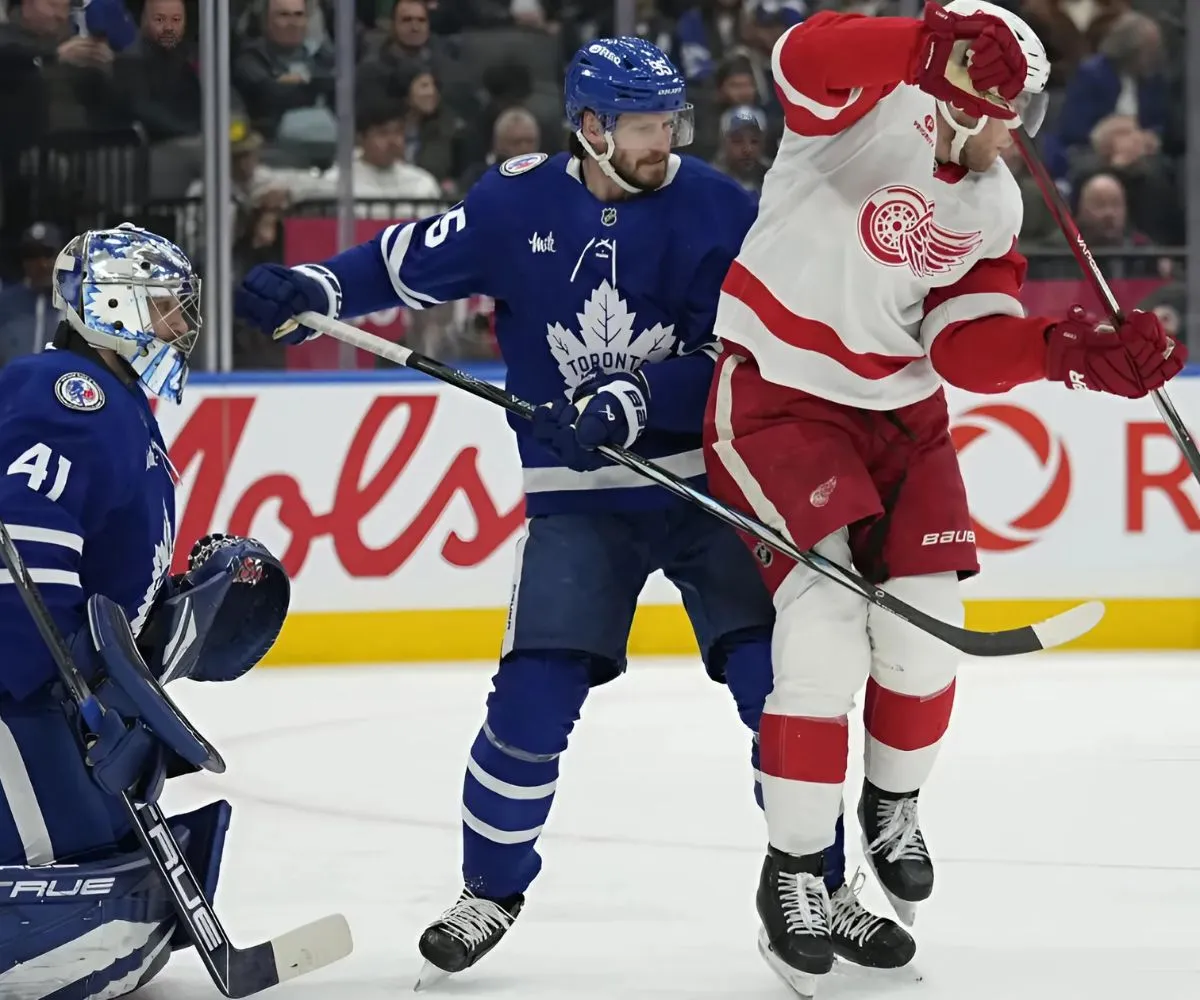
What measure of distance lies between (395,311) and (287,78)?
2.00 feet

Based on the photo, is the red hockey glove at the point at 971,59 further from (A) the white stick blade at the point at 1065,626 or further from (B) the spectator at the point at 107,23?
(B) the spectator at the point at 107,23

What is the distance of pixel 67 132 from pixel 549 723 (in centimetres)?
291

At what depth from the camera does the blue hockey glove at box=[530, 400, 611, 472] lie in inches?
101

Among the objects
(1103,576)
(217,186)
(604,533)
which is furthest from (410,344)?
(604,533)

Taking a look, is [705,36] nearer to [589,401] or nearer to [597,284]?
[597,284]

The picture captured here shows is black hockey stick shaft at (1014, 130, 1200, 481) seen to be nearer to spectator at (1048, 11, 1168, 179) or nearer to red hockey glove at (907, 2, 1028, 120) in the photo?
red hockey glove at (907, 2, 1028, 120)

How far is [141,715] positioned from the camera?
2.23 meters

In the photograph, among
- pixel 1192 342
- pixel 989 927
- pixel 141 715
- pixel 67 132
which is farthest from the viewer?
pixel 1192 342

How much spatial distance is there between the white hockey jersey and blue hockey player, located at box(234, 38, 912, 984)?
14cm

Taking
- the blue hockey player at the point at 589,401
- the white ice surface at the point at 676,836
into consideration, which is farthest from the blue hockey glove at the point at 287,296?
the white ice surface at the point at 676,836

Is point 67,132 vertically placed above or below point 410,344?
above

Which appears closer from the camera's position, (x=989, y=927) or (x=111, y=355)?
(x=111, y=355)

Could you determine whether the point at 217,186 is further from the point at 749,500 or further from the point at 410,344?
the point at 749,500

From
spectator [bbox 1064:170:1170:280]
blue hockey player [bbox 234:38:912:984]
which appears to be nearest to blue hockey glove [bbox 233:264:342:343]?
blue hockey player [bbox 234:38:912:984]
